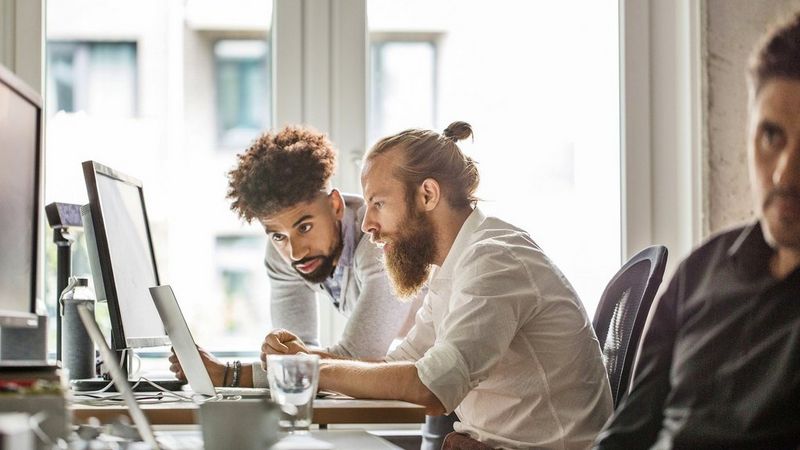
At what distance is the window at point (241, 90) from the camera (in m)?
2.96

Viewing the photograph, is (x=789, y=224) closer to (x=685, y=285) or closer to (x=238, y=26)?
(x=685, y=285)

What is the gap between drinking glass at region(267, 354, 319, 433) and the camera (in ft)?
4.51

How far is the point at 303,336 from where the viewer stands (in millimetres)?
2785

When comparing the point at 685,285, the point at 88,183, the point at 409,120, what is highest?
the point at 409,120

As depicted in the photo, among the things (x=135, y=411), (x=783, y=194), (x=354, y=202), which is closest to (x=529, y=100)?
(x=354, y=202)

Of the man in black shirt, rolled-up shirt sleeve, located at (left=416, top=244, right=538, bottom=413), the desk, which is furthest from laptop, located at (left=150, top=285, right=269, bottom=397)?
the man in black shirt

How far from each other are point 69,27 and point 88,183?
1266 mm

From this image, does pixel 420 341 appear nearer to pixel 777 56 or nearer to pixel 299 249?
pixel 299 249

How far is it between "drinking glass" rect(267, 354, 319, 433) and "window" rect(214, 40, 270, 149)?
1.65 metres

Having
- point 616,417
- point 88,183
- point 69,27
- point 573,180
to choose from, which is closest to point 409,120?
point 573,180

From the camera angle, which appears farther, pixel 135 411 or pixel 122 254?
pixel 122 254

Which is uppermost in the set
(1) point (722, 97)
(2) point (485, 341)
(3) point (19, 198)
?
(1) point (722, 97)

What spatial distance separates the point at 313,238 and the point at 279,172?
0.62 ft

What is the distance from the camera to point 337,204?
2689 millimetres
